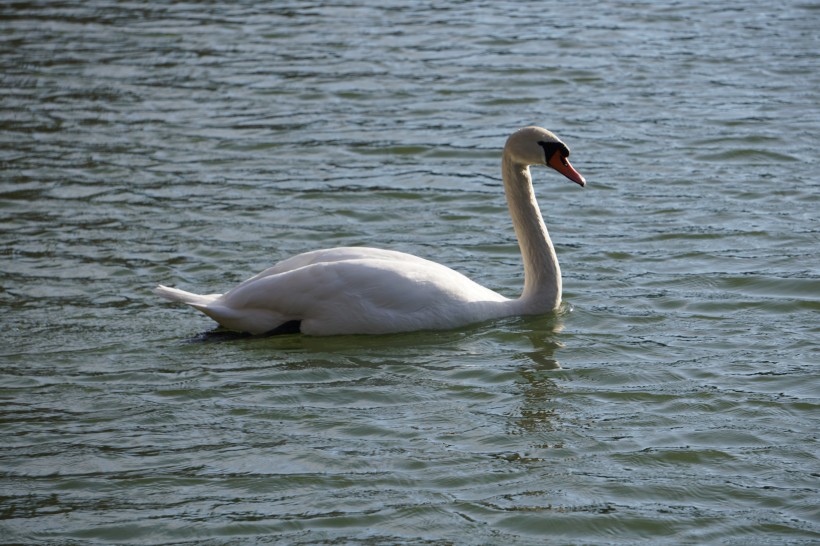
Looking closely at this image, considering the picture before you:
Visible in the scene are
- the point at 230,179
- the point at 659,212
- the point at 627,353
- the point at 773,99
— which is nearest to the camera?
the point at 627,353

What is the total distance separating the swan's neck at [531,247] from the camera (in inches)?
351

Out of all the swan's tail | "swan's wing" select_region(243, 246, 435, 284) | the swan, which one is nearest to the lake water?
the swan

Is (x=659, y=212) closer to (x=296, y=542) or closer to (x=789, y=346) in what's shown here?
(x=789, y=346)

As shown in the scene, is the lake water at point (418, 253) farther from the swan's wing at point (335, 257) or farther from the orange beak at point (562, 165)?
the orange beak at point (562, 165)

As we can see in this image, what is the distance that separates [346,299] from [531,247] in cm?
137

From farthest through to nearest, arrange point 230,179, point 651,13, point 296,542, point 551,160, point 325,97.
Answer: point 651,13, point 325,97, point 230,179, point 551,160, point 296,542

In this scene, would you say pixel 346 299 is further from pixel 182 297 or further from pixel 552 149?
pixel 552 149

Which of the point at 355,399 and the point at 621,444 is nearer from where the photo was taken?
the point at 621,444

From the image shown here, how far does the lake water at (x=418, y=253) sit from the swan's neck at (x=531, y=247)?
0.15 metres

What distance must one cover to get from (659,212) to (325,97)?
4718 mm

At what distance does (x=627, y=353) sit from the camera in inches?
324

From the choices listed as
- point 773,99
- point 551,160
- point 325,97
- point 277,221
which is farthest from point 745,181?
point 325,97

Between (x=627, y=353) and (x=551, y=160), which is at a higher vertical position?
(x=551, y=160)

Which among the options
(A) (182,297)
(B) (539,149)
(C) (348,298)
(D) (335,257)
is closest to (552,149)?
(B) (539,149)
